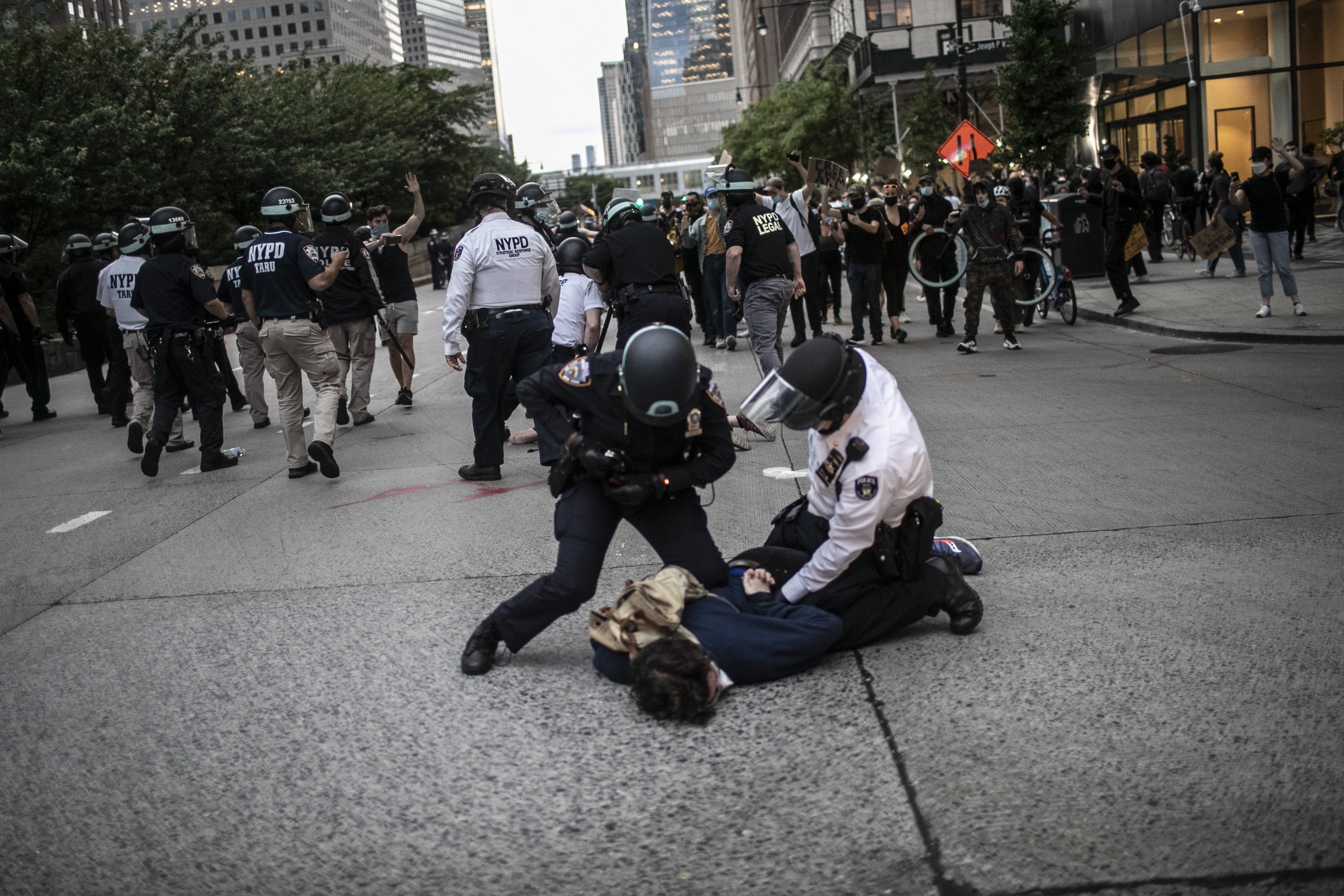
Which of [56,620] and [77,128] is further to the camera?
[77,128]

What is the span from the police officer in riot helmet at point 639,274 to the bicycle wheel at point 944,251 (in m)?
6.76

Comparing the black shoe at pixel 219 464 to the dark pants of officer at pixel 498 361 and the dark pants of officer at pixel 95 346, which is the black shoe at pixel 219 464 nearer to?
the dark pants of officer at pixel 498 361

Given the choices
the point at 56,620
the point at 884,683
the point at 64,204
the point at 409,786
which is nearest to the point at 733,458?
the point at 884,683

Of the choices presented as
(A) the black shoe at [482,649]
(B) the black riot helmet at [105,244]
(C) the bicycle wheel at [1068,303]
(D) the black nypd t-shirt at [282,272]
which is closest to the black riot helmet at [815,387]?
(A) the black shoe at [482,649]

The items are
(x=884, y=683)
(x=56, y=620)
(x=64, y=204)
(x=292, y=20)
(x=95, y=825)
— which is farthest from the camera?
(x=292, y=20)

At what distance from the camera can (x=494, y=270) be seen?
25.4ft

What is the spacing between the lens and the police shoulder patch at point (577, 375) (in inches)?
174

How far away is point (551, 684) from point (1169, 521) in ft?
11.4

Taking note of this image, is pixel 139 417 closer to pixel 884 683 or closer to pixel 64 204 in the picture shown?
pixel 884 683

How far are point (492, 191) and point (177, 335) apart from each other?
305 centimetres

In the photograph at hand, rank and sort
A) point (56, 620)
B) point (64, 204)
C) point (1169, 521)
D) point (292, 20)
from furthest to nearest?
point (292, 20), point (64, 204), point (1169, 521), point (56, 620)

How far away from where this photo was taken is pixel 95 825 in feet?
11.6

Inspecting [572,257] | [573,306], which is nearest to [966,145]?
[572,257]

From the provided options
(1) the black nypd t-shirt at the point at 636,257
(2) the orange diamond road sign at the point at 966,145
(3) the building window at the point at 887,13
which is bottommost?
(1) the black nypd t-shirt at the point at 636,257
